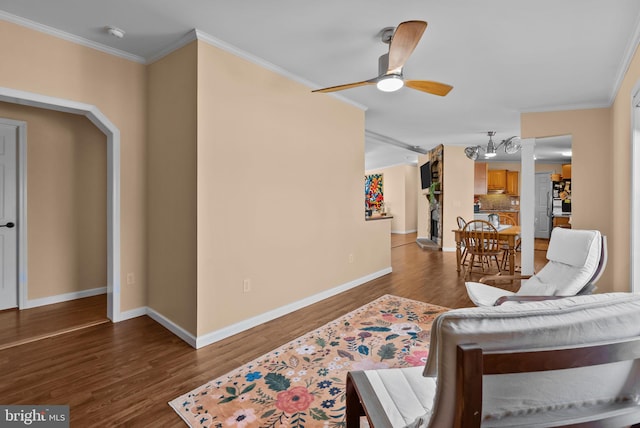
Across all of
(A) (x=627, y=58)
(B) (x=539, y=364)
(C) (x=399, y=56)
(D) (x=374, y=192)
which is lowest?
(B) (x=539, y=364)

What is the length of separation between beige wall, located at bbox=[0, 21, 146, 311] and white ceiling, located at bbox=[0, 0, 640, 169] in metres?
0.13

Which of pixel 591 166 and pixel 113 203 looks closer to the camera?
pixel 113 203

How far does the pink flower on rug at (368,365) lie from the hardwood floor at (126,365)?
69 centimetres

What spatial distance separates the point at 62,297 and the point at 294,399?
3406 millimetres

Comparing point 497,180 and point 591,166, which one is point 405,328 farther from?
point 497,180

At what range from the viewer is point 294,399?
77.1 inches

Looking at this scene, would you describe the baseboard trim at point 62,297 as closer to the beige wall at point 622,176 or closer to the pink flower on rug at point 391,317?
the pink flower on rug at point 391,317

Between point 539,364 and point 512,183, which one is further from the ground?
point 512,183

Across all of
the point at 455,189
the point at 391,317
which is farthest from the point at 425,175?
the point at 391,317

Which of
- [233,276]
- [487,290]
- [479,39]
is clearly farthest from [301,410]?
[479,39]

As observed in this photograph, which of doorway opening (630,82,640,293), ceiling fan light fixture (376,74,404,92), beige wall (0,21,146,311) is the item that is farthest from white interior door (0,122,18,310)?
doorway opening (630,82,640,293)

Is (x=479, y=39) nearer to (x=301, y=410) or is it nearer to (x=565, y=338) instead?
(x=565, y=338)

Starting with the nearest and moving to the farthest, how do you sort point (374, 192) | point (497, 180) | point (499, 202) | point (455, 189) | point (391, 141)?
point (391, 141), point (455, 189), point (497, 180), point (499, 202), point (374, 192)

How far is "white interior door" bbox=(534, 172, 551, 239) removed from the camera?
9.23 m
